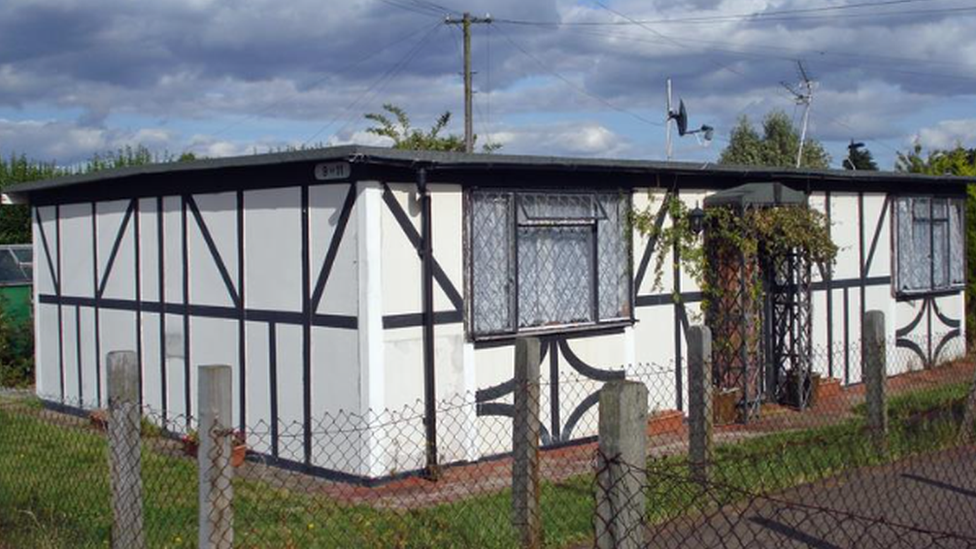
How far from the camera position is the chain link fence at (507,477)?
4703 mm

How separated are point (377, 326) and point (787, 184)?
19.7 ft

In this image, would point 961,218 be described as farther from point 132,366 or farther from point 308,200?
point 132,366

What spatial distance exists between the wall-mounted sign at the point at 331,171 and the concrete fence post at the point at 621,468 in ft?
20.2

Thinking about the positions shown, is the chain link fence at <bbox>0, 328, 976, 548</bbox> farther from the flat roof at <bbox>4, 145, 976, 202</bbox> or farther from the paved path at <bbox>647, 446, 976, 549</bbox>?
the flat roof at <bbox>4, 145, 976, 202</bbox>

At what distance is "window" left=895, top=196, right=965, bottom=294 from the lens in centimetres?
1509

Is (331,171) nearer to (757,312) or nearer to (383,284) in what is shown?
(383,284)

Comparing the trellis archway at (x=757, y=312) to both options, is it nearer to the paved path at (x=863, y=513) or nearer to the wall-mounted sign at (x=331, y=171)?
the paved path at (x=863, y=513)

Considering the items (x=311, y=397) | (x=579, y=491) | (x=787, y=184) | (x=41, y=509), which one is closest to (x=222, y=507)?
(x=41, y=509)

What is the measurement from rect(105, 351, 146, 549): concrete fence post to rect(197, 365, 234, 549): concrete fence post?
24.1 inches

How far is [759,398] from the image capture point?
12.4 m

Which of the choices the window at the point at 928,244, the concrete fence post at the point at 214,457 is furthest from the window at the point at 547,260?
the concrete fence post at the point at 214,457

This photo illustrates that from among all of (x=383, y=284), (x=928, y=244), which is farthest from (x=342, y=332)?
(x=928, y=244)

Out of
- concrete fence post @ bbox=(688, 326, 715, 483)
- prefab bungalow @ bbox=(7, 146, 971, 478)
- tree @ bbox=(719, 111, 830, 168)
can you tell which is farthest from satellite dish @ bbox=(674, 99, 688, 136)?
tree @ bbox=(719, 111, 830, 168)

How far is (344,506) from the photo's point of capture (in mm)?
8203
